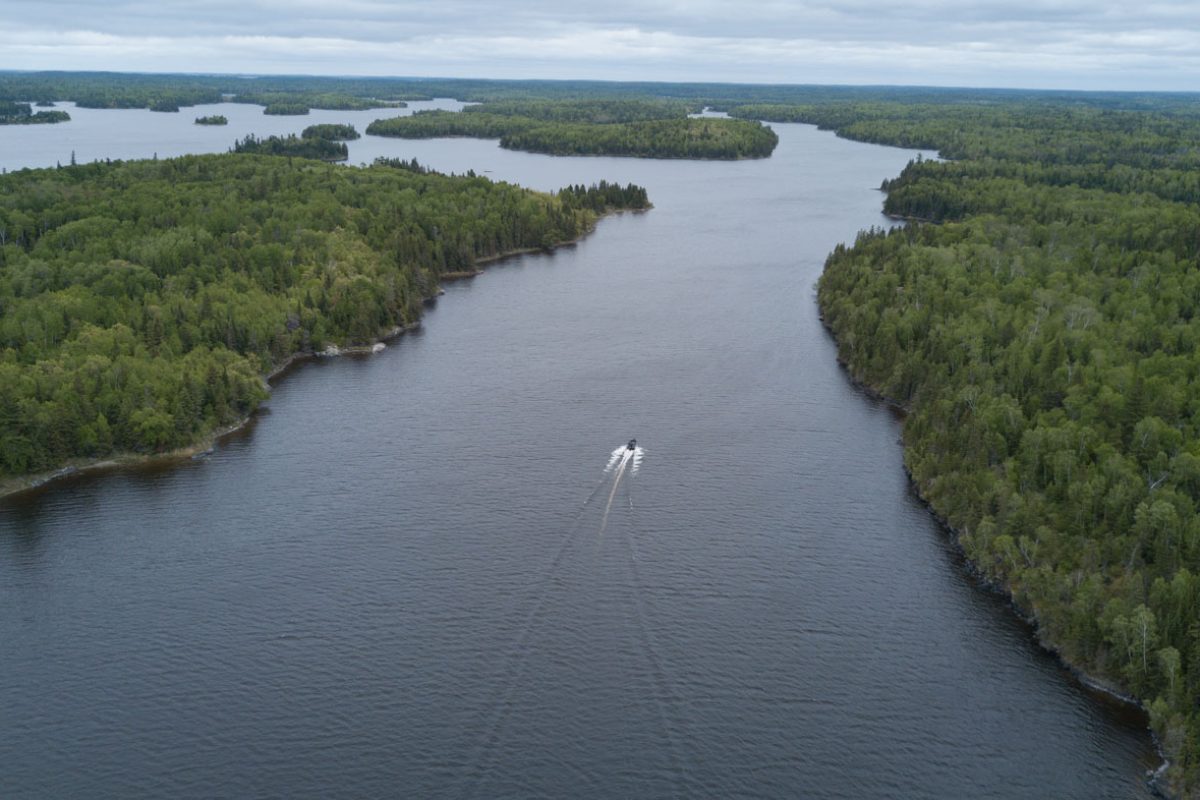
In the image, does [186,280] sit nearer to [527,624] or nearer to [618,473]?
[618,473]

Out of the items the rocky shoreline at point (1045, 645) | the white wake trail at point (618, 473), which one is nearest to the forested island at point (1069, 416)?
the rocky shoreline at point (1045, 645)

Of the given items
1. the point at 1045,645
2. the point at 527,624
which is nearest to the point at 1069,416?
the point at 1045,645

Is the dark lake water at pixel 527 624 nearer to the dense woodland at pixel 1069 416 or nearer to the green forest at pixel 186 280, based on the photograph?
the dense woodland at pixel 1069 416

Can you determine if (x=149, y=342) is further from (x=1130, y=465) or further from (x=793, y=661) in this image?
(x=1130, y=465)

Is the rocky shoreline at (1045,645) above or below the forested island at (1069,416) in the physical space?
below

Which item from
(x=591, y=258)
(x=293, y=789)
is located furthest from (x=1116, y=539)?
(x=591, y=258)

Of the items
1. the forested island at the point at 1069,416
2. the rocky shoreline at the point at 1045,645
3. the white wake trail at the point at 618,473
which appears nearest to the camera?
the rocky shoreline at the point at 1045,645

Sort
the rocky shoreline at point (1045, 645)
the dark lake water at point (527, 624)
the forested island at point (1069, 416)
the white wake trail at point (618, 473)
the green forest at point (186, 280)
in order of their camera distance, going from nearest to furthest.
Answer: the rocky shoreline at point (1045, 645) < the dark lake water at point (527, 624) < the forested island at point (1069, 416) < the white wake trail at point (618, 473) < the green forest at point (186, 280)
